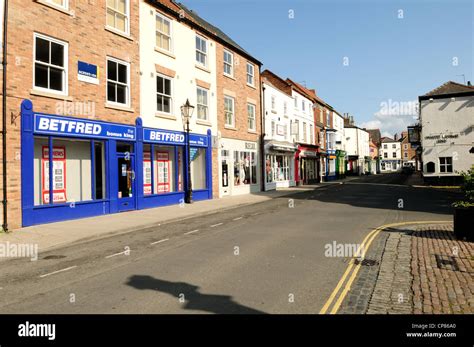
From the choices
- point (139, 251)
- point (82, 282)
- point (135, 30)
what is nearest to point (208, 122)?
point (135, 30)

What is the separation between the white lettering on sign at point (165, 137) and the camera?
1759cm

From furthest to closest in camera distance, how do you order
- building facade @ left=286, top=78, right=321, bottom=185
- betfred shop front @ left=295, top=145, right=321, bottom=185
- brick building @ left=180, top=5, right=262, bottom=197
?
betfred shop front @ left=295, top=145, right=321, bottom=185 < building facade @ left=286, top=78, right=321, bottom=185 < brick building @ left=180, top=5, right=262, bottom=197

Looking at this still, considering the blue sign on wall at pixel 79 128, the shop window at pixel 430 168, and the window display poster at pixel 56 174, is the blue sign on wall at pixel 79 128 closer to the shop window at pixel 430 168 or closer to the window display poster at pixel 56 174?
the window display poster at pixel 56 174

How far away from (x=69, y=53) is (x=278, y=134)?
2106 cm

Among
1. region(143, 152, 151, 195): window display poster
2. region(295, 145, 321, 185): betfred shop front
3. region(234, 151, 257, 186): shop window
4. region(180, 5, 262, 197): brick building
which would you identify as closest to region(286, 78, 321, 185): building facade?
region(295, 145, 321, 185): betfred shop front

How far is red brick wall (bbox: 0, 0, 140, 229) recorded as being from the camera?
11742mm

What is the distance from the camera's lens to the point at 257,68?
1140 inches

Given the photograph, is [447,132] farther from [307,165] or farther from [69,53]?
[69,53]

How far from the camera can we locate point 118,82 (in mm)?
15883

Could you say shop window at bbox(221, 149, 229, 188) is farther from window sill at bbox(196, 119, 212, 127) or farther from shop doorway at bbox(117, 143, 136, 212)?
shop doorway at bbox(117, 143, 136, 212)

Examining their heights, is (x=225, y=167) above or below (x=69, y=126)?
below

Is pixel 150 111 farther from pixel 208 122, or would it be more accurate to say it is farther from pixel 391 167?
pixel 391 167

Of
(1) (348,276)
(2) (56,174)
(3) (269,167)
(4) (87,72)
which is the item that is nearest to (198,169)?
(4) (87,72)
